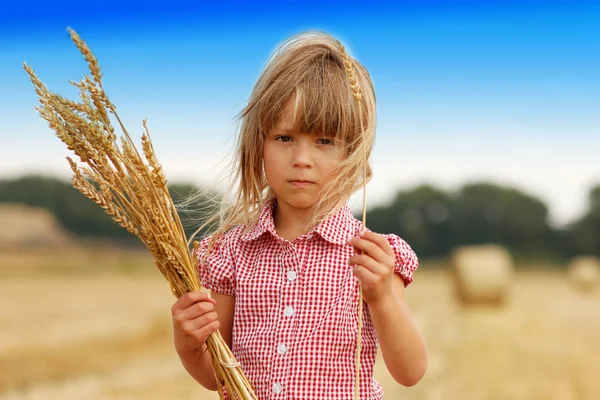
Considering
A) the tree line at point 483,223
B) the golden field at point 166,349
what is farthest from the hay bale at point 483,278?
the tree line at point 483,223

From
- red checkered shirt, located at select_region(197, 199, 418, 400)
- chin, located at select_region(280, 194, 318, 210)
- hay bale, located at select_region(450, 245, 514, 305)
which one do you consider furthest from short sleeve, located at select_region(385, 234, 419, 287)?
hay bale, located at select_region(450, 245, 514, 305)

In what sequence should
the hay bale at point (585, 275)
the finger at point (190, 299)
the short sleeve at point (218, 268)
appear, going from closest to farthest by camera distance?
the finger at point (190, 299), the short sleeve at point (218, 268), the hay bale at point (585, 275)

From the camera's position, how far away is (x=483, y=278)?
11.3 m

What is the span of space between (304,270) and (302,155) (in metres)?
0.31

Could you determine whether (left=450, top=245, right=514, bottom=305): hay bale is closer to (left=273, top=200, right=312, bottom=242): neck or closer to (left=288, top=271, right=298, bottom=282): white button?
(left=273, top=200, right=312, bottom=242): neck

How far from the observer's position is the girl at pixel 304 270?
2.00 meters

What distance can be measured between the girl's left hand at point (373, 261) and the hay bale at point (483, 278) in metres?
9.76

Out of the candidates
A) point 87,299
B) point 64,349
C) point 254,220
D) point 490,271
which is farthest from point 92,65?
point 87,299

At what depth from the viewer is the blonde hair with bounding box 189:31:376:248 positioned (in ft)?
6.76

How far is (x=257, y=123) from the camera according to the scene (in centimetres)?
218

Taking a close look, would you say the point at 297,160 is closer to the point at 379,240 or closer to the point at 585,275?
the point at 379,240

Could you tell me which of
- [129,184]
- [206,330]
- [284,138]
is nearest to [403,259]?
[284,138]

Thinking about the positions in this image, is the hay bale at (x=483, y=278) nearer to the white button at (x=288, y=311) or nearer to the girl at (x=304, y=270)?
the girl at (x=304, y=270)

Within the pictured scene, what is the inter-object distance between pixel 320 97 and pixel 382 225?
1764 centimetres
